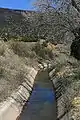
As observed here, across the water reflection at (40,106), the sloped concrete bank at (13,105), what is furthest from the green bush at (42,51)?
the sloped concrete bank at (13,105)

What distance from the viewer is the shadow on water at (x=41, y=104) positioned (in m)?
16.2

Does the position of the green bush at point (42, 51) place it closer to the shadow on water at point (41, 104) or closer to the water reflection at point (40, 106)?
the shadow on water at point (41, 104)

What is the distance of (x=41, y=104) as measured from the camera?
18.7 meters

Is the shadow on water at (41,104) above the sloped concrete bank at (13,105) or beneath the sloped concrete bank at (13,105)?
beneath

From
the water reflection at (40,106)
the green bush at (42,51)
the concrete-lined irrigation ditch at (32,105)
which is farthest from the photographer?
the green bush at (42,51)

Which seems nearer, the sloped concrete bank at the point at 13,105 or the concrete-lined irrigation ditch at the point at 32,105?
the sloped concrete bank at the point at 13,105

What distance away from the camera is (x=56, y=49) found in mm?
45188

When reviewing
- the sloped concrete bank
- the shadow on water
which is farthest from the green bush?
the sloped concrete bank

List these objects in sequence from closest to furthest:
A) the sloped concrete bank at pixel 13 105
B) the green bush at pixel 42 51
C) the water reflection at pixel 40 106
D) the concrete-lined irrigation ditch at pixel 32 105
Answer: the sloped concrete bank at pixel 13 105 < the concrete-lined irrigation ditch at pixel 32 105 < the water reflection at pixel 40 106 < the green bush at pixel 42 51

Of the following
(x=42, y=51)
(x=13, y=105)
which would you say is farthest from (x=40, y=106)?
(x=42, y=51)

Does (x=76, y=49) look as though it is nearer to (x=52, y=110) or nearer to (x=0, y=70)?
(x=0, y=70)

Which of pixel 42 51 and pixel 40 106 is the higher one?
pixel 42 51

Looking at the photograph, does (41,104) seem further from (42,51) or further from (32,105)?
(42,51)

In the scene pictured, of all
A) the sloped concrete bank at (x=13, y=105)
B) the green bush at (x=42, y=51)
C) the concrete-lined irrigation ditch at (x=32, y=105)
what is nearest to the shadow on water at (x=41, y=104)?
the concrete-lined irrigation ditch at (x=32, y=105)
